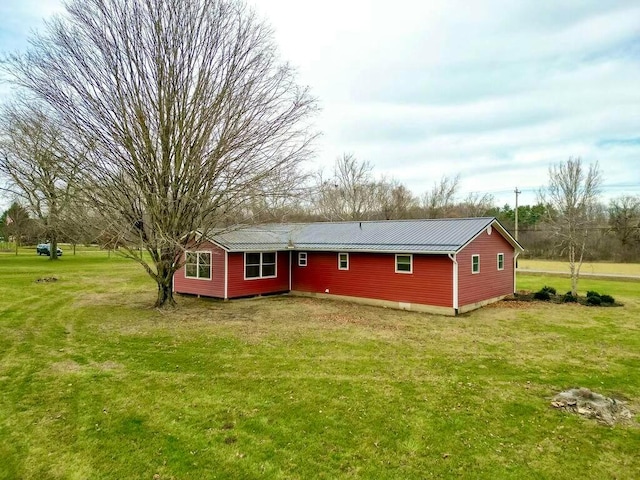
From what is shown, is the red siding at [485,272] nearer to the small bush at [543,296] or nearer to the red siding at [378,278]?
the red siding at [378,278]

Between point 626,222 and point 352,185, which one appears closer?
point 626,222

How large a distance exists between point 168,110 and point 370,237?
9.42m

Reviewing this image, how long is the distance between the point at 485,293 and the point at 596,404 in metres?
10.4

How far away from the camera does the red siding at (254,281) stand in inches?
666

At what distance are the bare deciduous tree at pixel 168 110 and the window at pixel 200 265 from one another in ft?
10.5

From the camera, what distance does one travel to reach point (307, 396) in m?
6.57

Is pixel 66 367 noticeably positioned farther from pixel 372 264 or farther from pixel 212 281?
pixel 372 264

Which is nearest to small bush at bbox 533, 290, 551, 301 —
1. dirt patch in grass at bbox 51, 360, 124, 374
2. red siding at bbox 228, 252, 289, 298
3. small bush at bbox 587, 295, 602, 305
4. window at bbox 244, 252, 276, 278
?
small bush at bbox 587, 295, 602, 305

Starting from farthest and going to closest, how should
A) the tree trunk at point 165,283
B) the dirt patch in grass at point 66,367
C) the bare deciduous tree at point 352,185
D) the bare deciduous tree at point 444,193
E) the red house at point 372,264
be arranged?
the bare deciduous tree at point 444,193, the bare deciduous tree at point 352,185, the red house at point 372,264, the tree trunk at point 165,283, the dirt patch in grass at point 66,367

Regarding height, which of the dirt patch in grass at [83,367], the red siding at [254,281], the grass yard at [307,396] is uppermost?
the red siding at [254,281]

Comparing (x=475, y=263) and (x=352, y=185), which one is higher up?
(x=352, y=185)

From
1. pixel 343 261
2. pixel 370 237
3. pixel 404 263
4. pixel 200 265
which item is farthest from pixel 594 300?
pixel 200 265

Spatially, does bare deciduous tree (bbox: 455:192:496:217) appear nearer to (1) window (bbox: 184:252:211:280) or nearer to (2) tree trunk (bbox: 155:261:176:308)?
(1) window (bbox: 184:252:211:280)

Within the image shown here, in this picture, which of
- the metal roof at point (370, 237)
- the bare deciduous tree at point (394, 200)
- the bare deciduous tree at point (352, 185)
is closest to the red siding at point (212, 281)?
the metal roof at point (370, 237)
